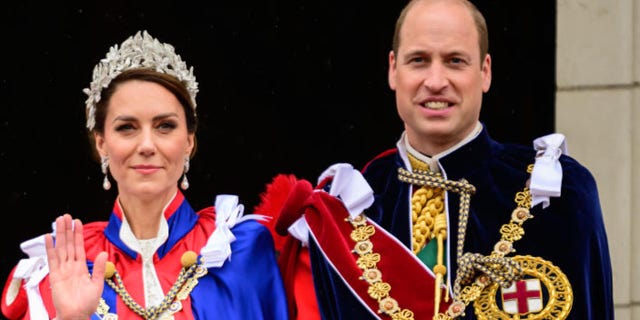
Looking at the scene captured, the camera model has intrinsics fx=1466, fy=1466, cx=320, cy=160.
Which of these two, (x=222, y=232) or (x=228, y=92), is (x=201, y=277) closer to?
(x=222, y=232)

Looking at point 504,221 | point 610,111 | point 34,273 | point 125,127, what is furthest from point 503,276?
point 610,111

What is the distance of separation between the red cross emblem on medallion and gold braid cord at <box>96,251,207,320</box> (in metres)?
0.94

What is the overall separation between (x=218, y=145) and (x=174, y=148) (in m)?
1.68

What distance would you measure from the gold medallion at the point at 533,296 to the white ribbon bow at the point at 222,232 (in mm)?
798

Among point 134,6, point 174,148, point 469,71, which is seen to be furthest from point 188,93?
point 134,6

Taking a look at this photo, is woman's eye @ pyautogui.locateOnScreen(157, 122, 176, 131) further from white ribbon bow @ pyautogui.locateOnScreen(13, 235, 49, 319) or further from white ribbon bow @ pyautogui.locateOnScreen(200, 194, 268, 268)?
white ribbon bow @ pyautogui.locateOnScreen(13, 235, 49, 319)

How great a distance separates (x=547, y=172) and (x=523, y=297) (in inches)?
14.5

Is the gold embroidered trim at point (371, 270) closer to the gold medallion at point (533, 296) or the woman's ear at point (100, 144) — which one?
the gold medallion at point (533, 296)

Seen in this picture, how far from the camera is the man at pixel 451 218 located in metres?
4.22

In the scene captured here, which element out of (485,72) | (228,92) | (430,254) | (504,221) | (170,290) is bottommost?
(170,290)

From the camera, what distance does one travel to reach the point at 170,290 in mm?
4477

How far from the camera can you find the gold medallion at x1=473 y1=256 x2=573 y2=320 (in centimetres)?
420

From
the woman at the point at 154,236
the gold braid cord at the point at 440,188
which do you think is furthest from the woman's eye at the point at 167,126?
the gold braid cord at the point at 440,188

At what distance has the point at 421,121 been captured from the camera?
429 cm
